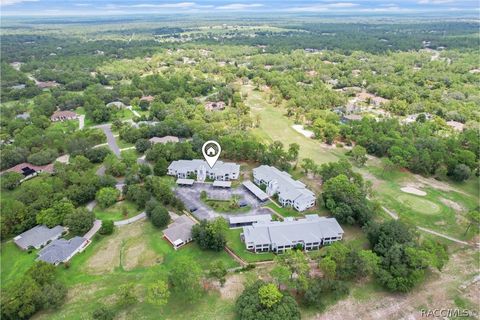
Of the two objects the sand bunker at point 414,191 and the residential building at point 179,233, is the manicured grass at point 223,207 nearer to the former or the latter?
the residential building at point 179,233

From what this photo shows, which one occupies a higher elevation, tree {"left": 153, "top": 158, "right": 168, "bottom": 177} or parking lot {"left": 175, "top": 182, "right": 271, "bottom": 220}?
tree {"left": 153, "top": 158, "right": 168, "bottom": 177}

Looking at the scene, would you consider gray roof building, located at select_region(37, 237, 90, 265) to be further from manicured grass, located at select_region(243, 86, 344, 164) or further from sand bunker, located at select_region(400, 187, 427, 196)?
sand bunker, located at select_region(400, 187, 427, 196)

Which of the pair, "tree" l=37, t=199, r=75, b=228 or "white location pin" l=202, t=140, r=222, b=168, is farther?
"white location pin" l=202, t=140, r=222, b=168

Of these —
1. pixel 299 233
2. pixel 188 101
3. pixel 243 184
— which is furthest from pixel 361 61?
pixel 299 233

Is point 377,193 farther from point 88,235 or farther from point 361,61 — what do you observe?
point 361,61

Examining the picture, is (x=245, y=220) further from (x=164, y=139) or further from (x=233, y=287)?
(x=164, y=139)

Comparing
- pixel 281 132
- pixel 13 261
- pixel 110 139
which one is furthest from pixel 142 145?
pixel 281 132

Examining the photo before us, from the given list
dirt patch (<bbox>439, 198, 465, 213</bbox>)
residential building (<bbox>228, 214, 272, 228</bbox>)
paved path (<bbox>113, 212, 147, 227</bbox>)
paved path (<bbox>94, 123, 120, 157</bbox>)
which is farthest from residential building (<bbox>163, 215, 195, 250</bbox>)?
dirt patch (<bbox>439, 198, 465, 213</bbox>)
